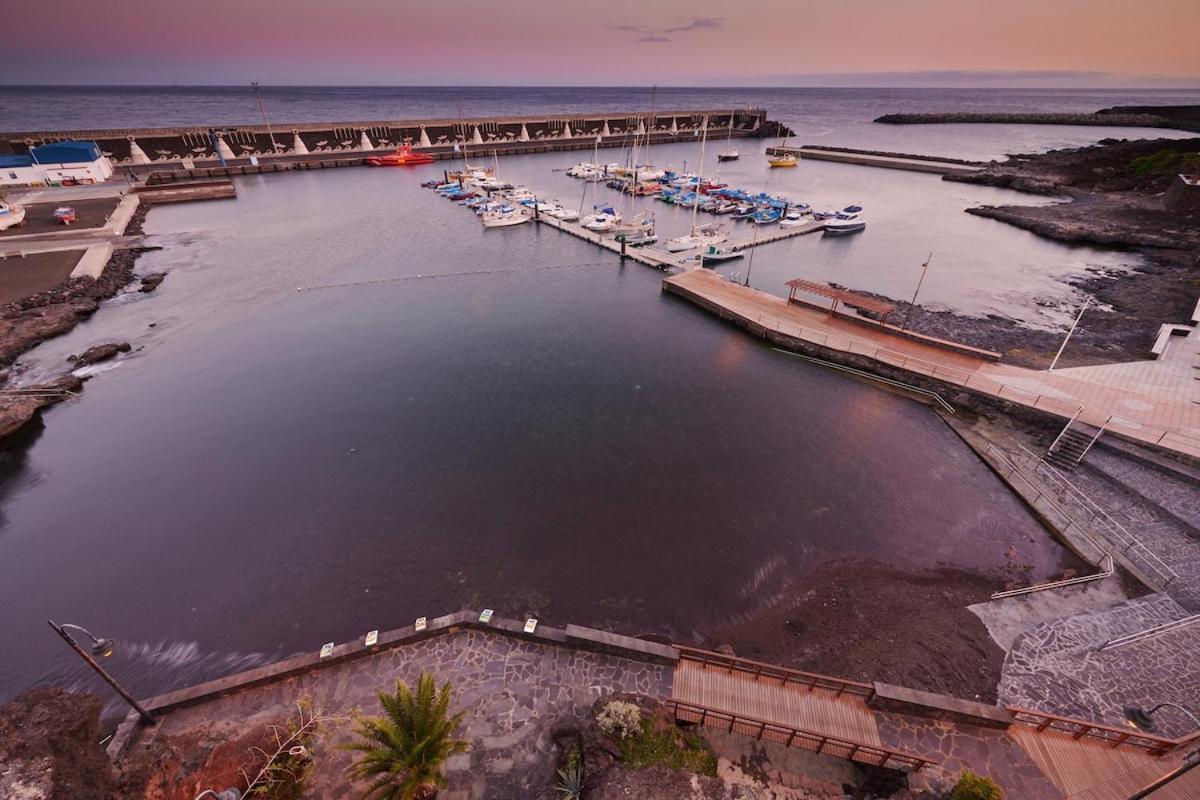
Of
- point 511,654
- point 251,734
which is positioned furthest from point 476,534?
point 251,734

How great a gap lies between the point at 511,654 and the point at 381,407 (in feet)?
65.1

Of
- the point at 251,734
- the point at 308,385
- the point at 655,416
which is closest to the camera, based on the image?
the point at 251,734

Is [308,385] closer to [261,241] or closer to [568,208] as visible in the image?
[261,241]

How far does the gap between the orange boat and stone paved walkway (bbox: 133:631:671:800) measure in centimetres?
10890

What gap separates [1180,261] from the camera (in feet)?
157

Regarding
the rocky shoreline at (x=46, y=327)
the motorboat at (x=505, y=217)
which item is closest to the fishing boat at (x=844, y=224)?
the motorboat at (x=505, y=217)

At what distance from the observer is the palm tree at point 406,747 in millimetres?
10086

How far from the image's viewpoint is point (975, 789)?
407 inches

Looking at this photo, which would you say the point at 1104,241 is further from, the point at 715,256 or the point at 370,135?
the point at 370,135

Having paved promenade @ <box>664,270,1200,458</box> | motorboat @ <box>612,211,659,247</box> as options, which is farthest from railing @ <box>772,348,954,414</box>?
motorboat @ <box>612,211,659,247</box>

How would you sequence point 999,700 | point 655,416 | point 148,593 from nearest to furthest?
point 999,700 → point 148,593 → point 655,416

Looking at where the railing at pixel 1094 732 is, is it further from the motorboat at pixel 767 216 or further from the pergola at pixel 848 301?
the motorboat at pixel 767 216

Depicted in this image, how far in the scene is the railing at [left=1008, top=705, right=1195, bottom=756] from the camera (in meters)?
11.5

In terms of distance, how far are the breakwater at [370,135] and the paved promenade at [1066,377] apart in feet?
175
